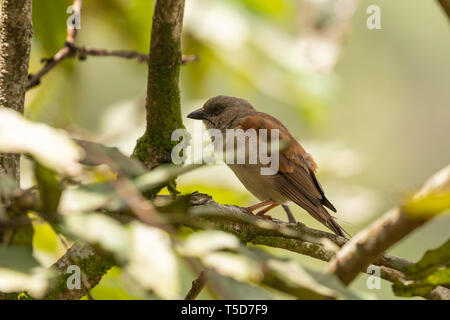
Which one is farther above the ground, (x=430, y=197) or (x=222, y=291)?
(x=430, y=197)

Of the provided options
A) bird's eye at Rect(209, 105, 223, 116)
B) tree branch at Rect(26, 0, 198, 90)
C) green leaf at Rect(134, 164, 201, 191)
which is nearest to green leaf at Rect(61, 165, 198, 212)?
green leaf at Rect(134, 164, 201, 191)

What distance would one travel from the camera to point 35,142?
3.34ft

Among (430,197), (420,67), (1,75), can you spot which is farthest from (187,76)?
(420,67)

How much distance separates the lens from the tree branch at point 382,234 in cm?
98

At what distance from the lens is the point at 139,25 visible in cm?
334

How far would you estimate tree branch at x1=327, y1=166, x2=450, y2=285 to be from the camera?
984 millimetres

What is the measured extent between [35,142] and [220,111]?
3.49 meters

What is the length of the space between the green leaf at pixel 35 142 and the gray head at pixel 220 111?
130 inches

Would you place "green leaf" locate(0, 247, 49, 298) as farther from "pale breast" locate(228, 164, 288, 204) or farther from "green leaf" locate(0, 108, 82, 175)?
"pale breast" locate(228, 164, 288, 204)

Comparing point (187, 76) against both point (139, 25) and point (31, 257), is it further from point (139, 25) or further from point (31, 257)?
point (31, 257)

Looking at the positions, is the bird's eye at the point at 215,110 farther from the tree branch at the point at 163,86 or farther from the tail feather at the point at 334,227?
the tree branch at the point at 163,86

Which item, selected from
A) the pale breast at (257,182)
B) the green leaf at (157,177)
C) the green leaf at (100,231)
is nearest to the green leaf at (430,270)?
the green leaf at (157,177)

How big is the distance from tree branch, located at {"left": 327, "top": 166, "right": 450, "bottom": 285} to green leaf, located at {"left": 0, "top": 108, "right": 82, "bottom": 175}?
55 centimetres
